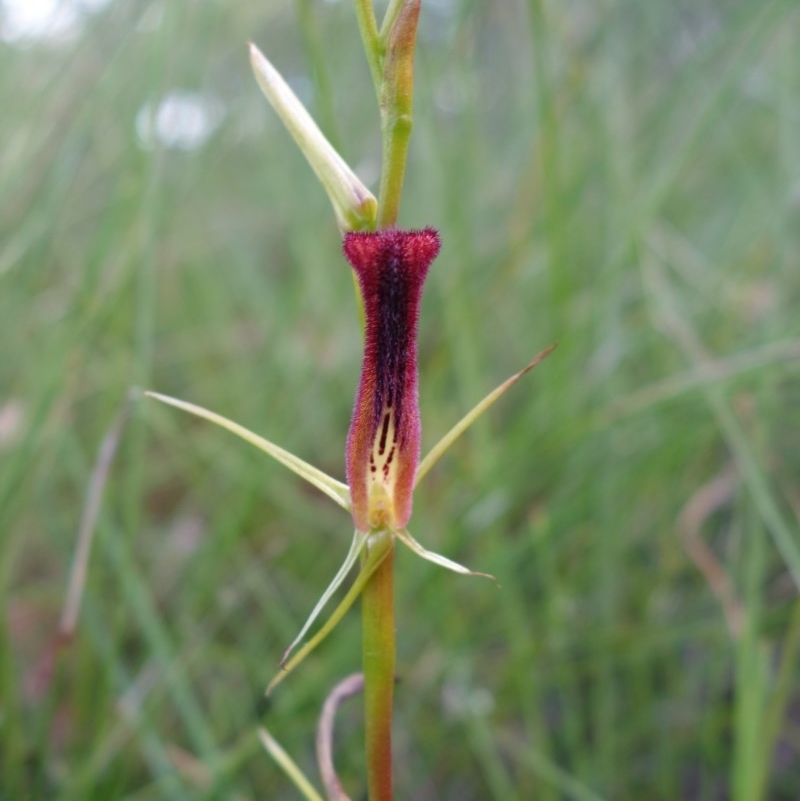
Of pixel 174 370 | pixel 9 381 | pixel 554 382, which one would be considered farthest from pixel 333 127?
pixel 174 370

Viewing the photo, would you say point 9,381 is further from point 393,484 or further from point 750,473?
point 393,484

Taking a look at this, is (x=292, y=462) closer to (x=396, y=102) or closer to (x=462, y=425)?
(x=462, y=425)

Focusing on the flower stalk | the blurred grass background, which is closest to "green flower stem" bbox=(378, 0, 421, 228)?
the flower stalk

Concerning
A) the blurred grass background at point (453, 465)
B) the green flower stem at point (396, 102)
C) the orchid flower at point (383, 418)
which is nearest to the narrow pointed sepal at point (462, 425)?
the orchid flower at point (383, 418)

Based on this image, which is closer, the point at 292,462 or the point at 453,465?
the point at 292,462

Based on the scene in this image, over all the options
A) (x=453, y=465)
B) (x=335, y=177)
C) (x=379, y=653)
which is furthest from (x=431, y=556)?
(x=453, y=465)

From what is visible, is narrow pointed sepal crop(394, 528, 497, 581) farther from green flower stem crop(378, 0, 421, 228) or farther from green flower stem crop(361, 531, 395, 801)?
green flower stem crop(378, 0, 421, 228)
